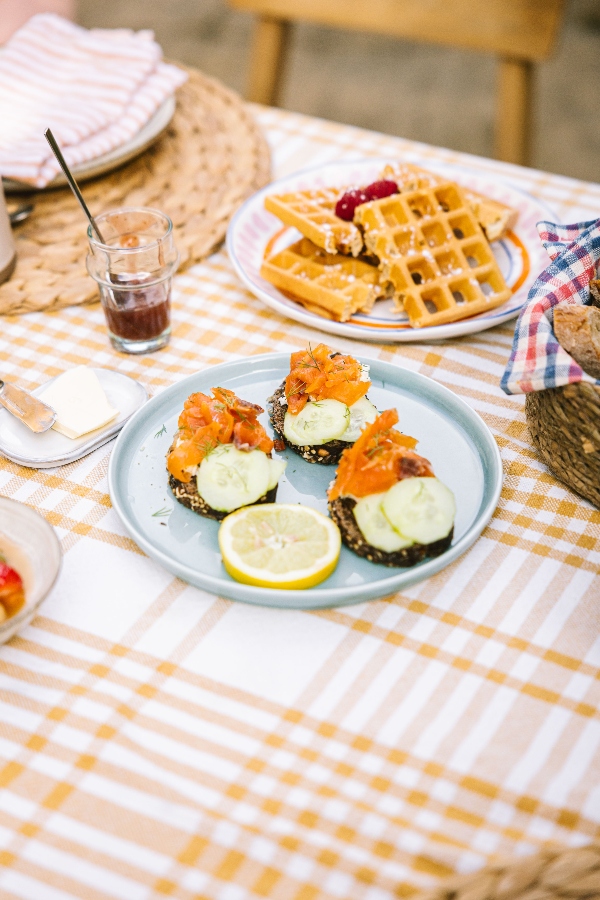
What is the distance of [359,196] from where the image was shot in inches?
71.7

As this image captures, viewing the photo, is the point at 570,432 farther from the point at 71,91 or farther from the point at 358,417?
the point at 71,91

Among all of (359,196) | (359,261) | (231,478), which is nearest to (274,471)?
(231,478)

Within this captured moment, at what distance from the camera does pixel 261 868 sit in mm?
893

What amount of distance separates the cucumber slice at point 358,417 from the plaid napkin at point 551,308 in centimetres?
22

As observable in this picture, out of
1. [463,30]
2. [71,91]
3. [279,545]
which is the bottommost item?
[279,545]

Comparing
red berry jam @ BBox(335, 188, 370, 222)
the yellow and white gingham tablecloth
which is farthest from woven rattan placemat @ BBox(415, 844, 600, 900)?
red berry jam @ BBox(335, 188, 370, 222)

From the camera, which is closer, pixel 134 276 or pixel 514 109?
pixel 134 276

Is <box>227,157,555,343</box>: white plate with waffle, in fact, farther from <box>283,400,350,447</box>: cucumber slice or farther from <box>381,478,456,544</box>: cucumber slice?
<box>381,478,456,544</box>: cucumber slice

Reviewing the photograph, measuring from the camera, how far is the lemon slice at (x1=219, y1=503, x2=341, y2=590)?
109 centimetres

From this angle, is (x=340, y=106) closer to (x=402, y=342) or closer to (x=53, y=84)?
(x=53, y=84)

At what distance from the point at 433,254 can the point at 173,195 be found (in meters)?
0.71

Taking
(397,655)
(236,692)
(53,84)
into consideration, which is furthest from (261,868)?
(53,84)

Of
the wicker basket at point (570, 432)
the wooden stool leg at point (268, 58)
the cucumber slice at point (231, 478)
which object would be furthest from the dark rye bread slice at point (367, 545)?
the wooden stool leg at point (268, 58)

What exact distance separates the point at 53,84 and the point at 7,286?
0.69 m
